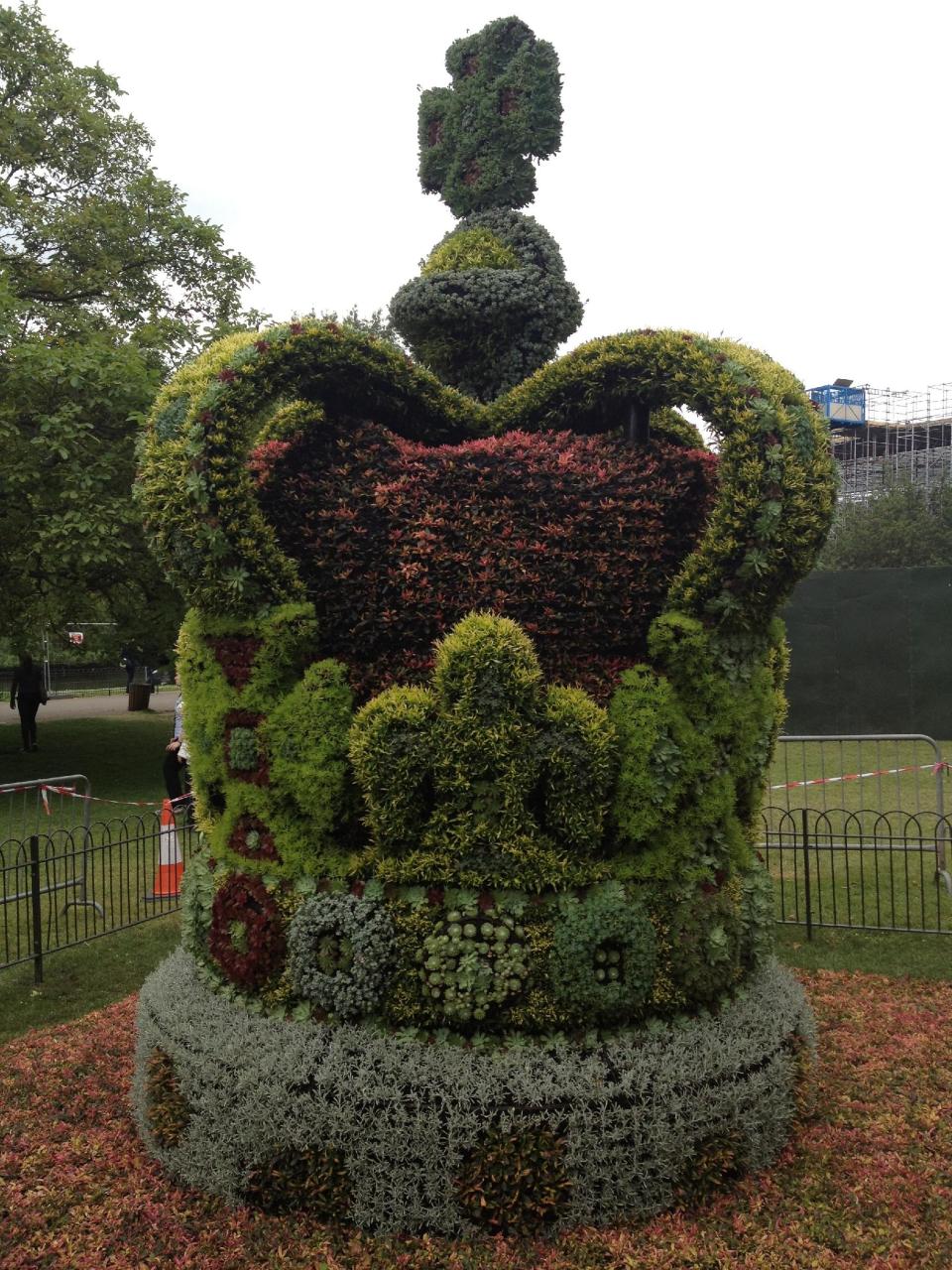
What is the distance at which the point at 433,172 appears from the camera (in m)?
6.04

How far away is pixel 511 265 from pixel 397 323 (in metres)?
0.73

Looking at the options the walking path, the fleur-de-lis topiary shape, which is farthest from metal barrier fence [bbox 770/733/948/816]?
the walking path

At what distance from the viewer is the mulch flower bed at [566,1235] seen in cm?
370

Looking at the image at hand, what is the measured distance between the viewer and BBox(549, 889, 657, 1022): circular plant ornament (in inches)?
156

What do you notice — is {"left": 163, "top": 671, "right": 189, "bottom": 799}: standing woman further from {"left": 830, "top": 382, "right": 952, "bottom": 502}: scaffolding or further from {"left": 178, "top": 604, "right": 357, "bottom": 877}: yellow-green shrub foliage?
{"left": 830, "top": 382, "right": 952, "bottom": 502}: scaffolding

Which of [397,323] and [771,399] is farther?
[397,323]

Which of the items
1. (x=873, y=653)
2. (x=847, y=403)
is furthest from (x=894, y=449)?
(x=873, y=653)

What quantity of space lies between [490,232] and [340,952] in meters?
4.01

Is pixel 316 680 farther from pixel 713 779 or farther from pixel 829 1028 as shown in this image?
pixel 829 1028

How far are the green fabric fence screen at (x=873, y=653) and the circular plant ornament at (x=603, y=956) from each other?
15006mm

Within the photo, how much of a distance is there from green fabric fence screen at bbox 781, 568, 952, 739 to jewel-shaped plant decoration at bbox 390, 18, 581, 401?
13.6 m

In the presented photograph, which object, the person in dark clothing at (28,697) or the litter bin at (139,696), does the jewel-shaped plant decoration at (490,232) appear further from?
the litter bin at (139,696)

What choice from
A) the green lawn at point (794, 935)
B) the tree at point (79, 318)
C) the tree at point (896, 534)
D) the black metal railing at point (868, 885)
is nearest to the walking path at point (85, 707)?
the tree at point (79, 318)

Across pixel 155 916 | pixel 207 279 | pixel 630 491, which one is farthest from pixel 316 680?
pixel 207 279
